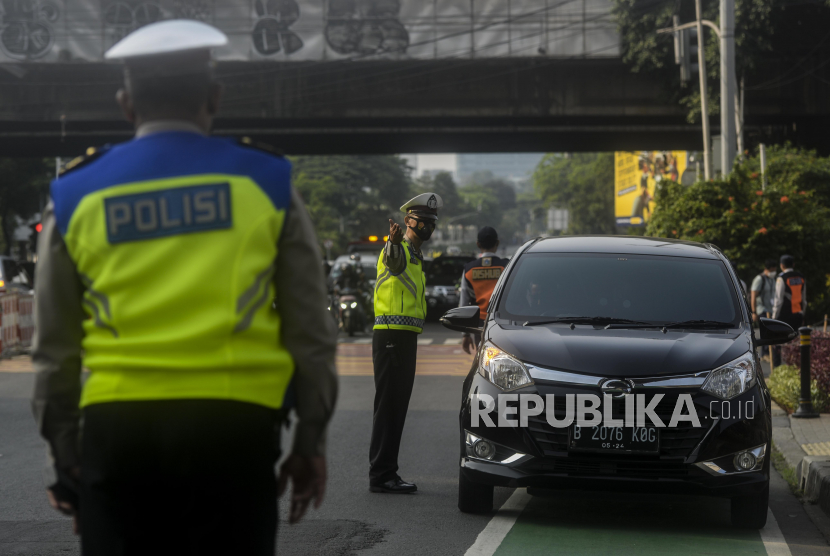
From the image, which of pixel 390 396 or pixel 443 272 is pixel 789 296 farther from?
pixel 443 272

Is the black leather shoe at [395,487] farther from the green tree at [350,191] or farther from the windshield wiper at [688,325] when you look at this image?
the green tree at [350,191]

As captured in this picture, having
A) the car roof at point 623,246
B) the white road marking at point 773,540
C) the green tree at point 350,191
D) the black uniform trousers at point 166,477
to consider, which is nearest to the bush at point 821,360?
the car roof at point 623,246

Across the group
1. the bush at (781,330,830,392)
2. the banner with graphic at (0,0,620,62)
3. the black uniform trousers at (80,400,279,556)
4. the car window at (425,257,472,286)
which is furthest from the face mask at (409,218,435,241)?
the banner with graphic at (0,0,620,62)

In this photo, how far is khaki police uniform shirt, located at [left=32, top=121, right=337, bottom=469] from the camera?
2623 millimetres

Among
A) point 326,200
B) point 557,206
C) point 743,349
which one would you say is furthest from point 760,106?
point 557,206

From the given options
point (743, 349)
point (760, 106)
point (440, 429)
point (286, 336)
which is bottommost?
point (440, 429)

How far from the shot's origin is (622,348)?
625cm

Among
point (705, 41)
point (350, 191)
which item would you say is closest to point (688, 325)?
point (705, 41)

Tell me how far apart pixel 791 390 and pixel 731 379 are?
5892mm

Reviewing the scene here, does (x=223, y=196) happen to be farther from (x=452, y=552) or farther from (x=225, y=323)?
(x=452, y=552)

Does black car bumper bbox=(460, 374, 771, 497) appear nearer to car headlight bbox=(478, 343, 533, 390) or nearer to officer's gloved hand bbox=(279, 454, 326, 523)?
car headlight bbox=(478, 343, 533, 390)

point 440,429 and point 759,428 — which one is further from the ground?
point 759,428

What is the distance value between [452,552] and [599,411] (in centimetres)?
110

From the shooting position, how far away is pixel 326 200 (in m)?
73.7
